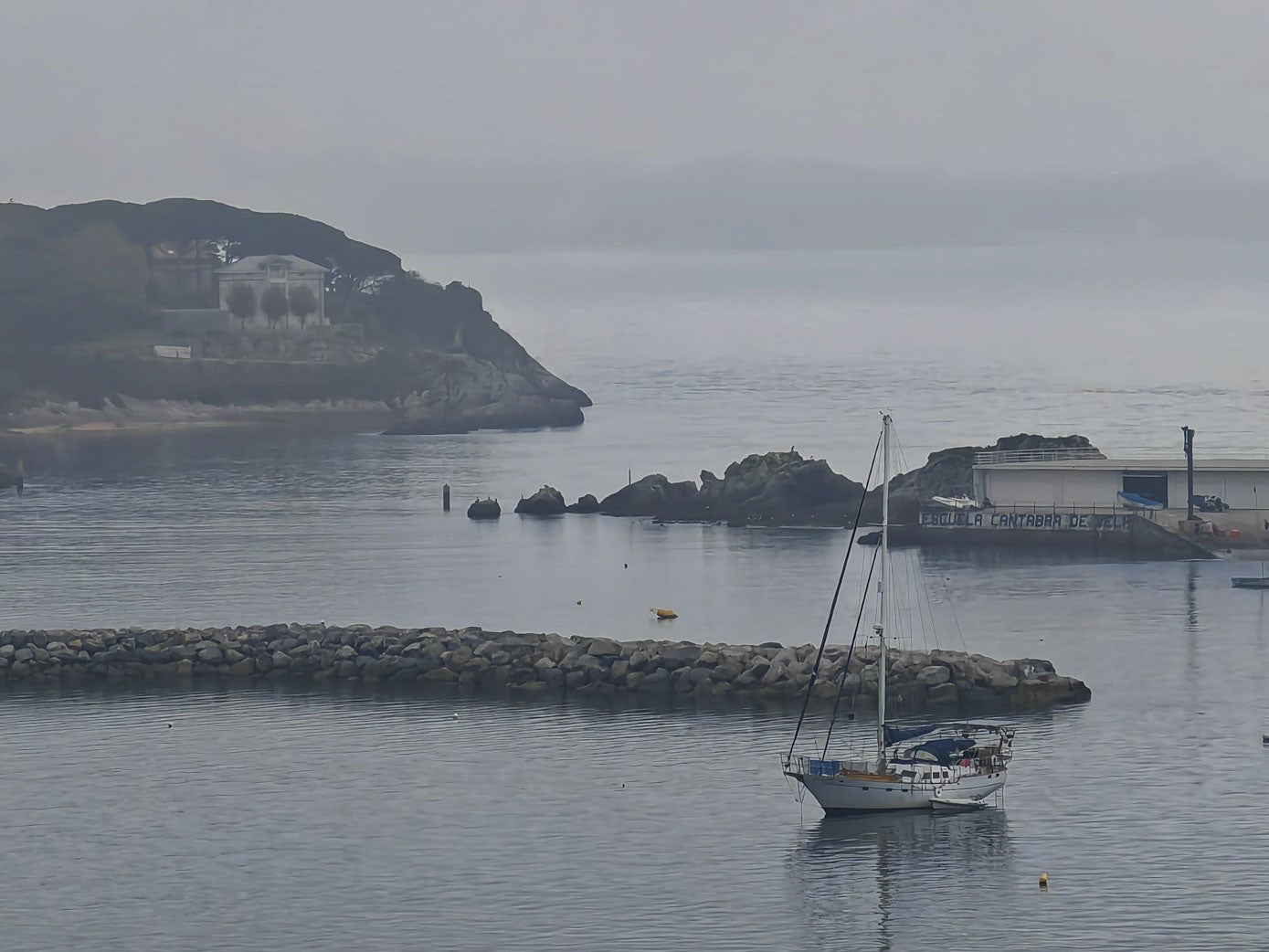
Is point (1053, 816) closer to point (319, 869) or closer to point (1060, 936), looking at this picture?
Answer: point (1060, 936)

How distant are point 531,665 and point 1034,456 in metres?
53.6

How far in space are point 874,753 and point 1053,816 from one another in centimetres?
484

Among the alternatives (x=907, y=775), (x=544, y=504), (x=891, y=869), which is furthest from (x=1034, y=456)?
(x=891, y=869)

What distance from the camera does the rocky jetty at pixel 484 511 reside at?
113625 millimetres

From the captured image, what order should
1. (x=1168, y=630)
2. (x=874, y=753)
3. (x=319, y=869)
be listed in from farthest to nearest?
1. (x=1168, y=630)
2. (x=874, y=753)
3. (x=319, y=869)

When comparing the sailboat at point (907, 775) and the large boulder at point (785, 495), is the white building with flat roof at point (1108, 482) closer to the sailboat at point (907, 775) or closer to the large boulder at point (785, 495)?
the large boulder at point (785, 495)

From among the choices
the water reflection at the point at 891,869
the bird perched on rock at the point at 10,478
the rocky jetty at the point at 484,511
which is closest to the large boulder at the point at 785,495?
the rocky jetty at the point at 484,511

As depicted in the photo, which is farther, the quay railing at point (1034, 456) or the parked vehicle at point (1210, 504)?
Result: the quay railing at point (1034, 456)

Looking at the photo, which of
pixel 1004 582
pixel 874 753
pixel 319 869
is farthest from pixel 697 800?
pixel 1004 582

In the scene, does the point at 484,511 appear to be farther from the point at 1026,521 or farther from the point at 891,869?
the point at 891,869

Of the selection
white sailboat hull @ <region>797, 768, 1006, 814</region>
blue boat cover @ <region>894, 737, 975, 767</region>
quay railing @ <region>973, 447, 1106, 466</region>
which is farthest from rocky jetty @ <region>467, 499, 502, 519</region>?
white sailboat hull @ <region>797, 768, 1006, 814</region>

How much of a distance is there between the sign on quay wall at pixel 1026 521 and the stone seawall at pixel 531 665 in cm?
4037

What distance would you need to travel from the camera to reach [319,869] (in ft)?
106

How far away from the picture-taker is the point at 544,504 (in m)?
114
